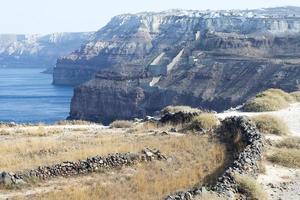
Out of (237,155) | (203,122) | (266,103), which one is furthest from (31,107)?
(237,155)

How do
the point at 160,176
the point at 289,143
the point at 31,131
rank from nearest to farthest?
the point at 160,176 → the point at 289,143 → the point at 31,131

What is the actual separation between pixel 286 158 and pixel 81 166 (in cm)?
703

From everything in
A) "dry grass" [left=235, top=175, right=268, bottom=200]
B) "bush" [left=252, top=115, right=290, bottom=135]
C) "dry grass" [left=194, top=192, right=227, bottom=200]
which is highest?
"dry grass" [left=194, top=192, right=227, bottom=200]

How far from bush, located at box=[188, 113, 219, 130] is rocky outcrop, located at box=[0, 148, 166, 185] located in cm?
651

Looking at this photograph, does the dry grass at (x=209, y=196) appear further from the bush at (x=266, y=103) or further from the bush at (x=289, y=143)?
the bush at (x=266, y=103)

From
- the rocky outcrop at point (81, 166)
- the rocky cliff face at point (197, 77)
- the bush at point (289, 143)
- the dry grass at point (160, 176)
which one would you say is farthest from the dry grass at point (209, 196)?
the rocky cliff face at point (197, 77)

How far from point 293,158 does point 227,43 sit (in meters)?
141

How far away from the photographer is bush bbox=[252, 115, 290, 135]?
84.1 ft

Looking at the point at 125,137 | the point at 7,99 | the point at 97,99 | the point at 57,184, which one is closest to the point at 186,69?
the point at 97,99

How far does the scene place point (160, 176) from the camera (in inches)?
758

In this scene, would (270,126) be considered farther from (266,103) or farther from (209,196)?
(209,196)

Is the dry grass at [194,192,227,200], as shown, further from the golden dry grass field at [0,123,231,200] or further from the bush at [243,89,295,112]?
the bush at [243,89,295,112]

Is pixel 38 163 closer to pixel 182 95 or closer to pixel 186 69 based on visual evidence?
pixel 182 95

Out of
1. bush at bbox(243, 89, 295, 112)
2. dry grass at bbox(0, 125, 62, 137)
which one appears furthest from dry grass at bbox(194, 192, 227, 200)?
bush at bbox(243, 89, 295, 112)
